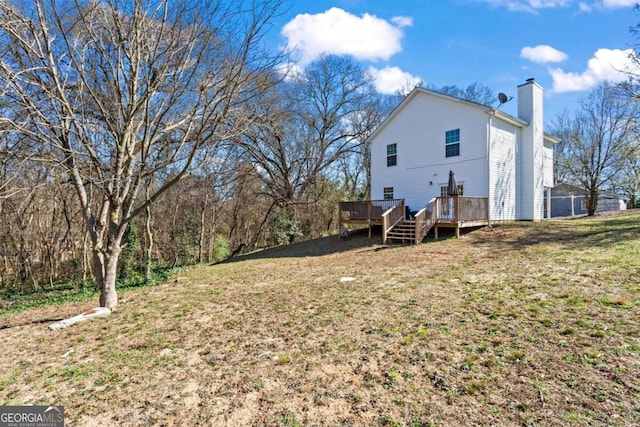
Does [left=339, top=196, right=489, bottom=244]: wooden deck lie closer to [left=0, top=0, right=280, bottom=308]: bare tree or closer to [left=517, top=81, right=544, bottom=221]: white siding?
[left=517, top=81, right=544, bottom=221]: white siding

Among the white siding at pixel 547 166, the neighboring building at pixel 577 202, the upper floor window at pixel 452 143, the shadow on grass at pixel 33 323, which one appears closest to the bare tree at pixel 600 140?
the neighboring building at pixel 577 202

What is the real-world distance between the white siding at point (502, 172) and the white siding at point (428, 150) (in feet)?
1.65

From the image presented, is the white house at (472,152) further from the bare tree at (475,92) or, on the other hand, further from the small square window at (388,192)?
the bare tree at (475,92)

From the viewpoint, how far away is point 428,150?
14.3 meters

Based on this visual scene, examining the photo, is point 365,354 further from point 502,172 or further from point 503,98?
point 503,98

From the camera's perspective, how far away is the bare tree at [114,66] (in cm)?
487

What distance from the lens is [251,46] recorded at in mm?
5219

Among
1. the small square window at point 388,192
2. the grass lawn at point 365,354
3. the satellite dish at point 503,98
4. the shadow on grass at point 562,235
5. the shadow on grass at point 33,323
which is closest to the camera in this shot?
the grass lawn at point 365,354

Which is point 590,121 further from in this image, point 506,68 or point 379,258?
point 379,258

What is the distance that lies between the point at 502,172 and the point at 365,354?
1235cm

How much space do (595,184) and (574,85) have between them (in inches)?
261

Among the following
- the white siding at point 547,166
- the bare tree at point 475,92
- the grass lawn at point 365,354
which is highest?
the bare tree at point 475,92

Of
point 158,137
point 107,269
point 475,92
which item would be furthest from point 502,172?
point 475,92

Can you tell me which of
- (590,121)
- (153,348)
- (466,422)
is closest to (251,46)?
(153,348)
